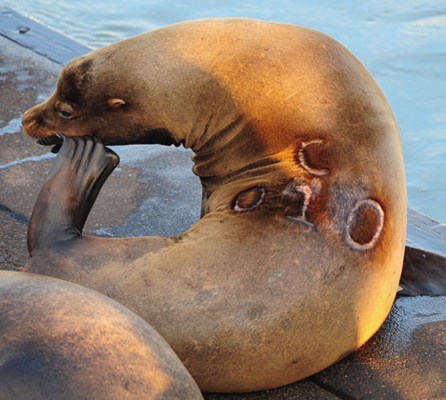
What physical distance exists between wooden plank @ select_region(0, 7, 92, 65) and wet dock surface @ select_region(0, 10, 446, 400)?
4 centimetres

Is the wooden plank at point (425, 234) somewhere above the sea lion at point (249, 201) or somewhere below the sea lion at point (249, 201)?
below

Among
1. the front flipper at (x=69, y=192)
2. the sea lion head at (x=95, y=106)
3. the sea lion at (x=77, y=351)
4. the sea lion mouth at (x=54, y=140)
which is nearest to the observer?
the sea lion at (x=77, y=351)

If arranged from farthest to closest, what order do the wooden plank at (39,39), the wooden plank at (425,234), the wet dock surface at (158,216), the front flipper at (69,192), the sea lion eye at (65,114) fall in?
the wooden plank at (39,39)
the wooden plank at (425,234)
the sea lion eye at (65,114)
the front flipper at (69,192)
the wet dock surface at (158,216)

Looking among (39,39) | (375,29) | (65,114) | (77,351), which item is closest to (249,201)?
(65,114)

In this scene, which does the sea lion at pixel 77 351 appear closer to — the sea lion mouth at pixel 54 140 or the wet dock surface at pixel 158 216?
the wet dock surface at pixel 158 216

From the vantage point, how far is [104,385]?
2.47m

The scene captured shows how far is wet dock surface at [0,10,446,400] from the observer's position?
3717 millimetres

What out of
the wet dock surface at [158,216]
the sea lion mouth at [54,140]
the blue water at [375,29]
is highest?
the sea lion mouth at [54,140]

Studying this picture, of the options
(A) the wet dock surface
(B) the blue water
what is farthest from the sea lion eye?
(B) the blue water

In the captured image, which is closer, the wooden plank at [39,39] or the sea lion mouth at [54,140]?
the sea lion mouth at [54,140]

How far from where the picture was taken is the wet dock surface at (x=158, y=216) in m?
3.72

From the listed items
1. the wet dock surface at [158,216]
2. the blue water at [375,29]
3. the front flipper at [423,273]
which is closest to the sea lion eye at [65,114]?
the wet dock surface at [158,216]

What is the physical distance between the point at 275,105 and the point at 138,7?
745cm

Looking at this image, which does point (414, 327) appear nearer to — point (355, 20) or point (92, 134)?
point (92, 134)
